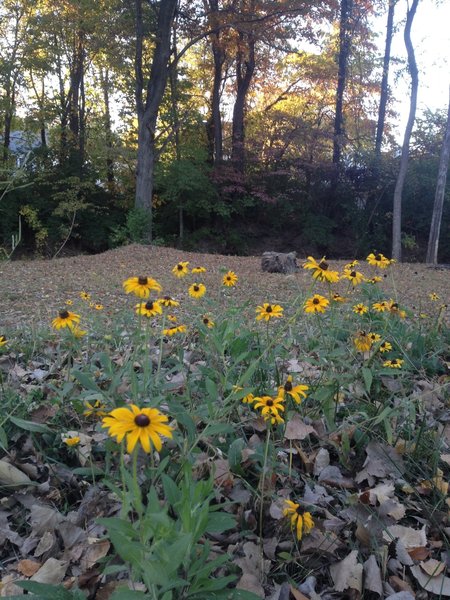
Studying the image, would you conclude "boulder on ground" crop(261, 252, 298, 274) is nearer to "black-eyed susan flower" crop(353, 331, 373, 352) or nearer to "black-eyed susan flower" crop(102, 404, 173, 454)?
"black-eyed susan flower" crop(353, 331, 373, 352)

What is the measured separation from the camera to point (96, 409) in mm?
1479

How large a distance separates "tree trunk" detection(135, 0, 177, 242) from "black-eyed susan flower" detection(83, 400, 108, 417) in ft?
34.7

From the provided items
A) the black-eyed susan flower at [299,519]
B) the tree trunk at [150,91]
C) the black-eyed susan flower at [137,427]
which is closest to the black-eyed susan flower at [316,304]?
the black-eyed susan flower at [299,519]

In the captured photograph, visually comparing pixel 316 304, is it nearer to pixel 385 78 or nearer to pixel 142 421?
pixel 142 421

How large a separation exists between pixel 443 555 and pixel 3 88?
16358 mm

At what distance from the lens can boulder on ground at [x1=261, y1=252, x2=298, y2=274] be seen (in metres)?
8.80

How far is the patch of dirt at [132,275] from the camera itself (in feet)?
17.8

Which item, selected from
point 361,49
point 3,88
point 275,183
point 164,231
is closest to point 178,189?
point 164,231

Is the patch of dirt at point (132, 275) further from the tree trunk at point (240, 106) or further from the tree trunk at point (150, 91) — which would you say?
the tree trunk at point (240, 106)

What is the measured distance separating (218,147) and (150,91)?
11.6 ft

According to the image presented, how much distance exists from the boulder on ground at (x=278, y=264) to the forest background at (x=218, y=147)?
5517mm

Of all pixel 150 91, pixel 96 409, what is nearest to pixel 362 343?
pixel 96 409

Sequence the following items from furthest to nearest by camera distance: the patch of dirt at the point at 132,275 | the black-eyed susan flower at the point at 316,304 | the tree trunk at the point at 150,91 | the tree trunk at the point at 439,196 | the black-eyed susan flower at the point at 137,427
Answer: the tree trunk at the point at 150,91 → the tree trunk at the point at 439,196 → the patch of dirt at the point at 132,275 → the black-eyed susan flower at the point at 316,304 → the black-eyed susan flower at the point at 137,427

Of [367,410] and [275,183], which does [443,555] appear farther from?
[275,183]
